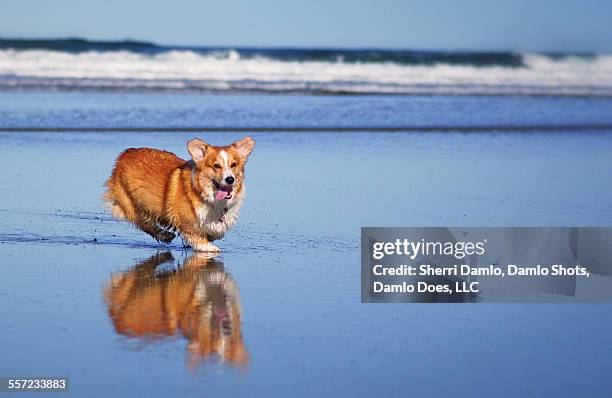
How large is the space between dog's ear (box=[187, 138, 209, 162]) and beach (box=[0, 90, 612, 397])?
672mm

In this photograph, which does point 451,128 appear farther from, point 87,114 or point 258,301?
point 258,301

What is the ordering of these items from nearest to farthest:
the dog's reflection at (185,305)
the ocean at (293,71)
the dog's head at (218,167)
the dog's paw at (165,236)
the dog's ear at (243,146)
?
the dog's reflection at (185,305) → the dog's head at (218,167) → the dog's ear at (243,146) → the dog's paw at (165,236) → the ocean at (293,71)

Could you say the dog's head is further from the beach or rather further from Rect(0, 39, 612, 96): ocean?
Rect(0, 39, 612, 96): ocean

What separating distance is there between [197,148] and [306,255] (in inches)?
41.5

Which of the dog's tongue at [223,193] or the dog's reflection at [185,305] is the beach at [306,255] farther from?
the dog's tongue at [223,193]

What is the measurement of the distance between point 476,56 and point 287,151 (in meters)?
24.5

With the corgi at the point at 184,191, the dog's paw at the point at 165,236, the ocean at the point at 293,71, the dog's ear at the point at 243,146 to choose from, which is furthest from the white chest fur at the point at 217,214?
the ocean at the point at 293,71

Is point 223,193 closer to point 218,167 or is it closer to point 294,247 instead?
point 218,167

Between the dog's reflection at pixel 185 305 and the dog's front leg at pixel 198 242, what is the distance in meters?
0.22

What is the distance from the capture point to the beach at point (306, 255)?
5.05 metres

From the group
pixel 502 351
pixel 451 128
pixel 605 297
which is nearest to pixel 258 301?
pixel 502 351

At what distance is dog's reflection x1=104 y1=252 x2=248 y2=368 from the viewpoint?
543 centimetres

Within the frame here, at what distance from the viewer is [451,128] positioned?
1630cm

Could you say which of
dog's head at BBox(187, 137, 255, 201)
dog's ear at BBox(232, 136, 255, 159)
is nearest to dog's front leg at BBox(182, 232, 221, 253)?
dog's head at BBox(187, 137, 255, 201)
